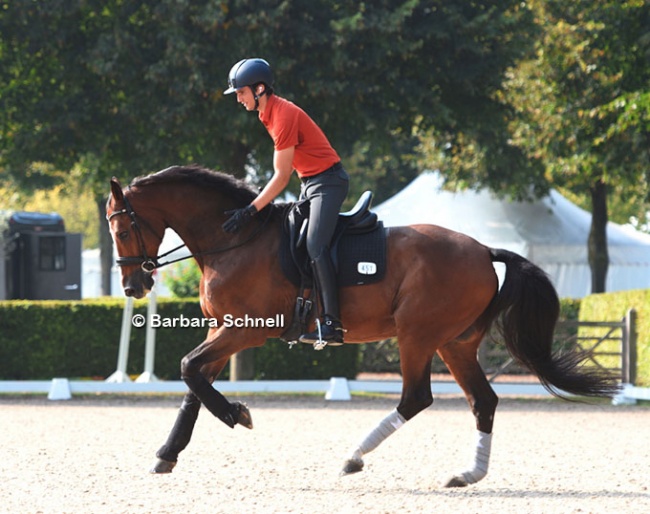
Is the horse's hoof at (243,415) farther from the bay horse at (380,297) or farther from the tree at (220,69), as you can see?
the tree at (220,69)

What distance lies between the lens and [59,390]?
17547 millimetres

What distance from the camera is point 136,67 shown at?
60.1ft

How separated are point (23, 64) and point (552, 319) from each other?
13116 mm

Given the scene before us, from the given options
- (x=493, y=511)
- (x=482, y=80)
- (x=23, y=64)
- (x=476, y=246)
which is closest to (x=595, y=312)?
(x=482, y=80)

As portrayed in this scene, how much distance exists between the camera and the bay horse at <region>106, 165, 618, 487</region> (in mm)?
8398

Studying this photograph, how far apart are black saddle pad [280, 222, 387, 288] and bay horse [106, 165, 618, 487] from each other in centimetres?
6

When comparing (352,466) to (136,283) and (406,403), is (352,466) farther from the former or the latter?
(136,283)

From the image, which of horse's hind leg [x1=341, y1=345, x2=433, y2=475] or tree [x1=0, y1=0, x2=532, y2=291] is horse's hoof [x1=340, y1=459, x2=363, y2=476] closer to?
horse's hind leg [x1=341, y1=345, x2=433, y2=475]

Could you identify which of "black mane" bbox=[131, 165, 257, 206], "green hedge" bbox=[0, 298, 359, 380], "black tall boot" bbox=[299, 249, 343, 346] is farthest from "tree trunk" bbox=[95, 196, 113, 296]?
"black tall boot" bbox=[299, 249, 343, 346]

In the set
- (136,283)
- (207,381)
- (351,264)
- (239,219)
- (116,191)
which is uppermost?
(116,191)

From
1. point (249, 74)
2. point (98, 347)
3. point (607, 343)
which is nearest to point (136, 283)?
point (249, 74)

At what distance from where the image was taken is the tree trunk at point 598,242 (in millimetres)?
29984

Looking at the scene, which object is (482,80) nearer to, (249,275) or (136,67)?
(136,67)

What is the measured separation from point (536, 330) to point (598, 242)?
22.3m
